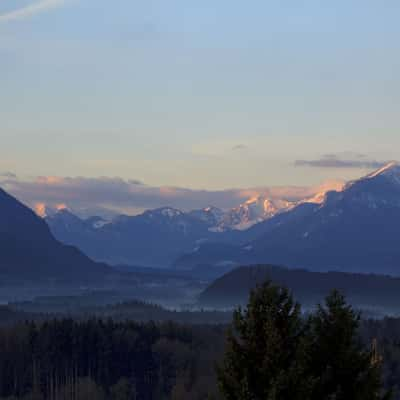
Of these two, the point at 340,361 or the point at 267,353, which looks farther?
the point at 340,361

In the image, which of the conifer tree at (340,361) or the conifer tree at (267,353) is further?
the conifer tree at (340,361)

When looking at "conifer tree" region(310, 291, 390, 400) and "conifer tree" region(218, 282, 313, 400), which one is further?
"conifer tree" region(310, 291, 390, 400)

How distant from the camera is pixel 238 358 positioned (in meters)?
48.7

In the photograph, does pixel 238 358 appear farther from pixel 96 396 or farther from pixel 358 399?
pixel 96 396

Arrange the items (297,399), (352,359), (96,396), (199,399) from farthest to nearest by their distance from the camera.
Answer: (96,396), (199,399), (352,359), (297,399)

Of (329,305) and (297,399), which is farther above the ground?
(329,305)

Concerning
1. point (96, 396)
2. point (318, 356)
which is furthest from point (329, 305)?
point (96, 396)

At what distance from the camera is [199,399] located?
178750mm

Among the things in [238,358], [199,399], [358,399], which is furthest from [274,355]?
[199,399]

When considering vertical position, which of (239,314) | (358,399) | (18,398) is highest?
(239,314)

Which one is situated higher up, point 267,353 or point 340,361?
point 267,353

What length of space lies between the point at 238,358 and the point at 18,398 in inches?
6196

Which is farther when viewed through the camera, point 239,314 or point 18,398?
point 18,398

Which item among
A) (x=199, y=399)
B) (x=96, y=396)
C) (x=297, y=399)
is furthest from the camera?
(x=96, y=396)
